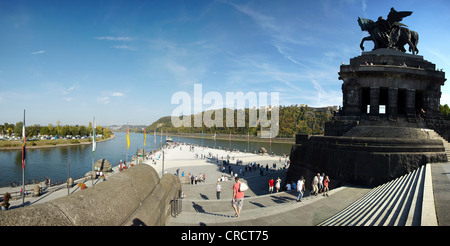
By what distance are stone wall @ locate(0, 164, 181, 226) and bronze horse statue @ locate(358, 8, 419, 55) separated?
20677mm

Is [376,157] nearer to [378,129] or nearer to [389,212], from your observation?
[378,129]

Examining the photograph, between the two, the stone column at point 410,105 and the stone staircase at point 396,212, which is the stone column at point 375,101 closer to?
the stone column at point 410,105

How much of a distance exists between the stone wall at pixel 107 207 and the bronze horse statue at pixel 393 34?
2068 centimetres

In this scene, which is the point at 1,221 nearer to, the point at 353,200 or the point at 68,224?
the point at 68,224

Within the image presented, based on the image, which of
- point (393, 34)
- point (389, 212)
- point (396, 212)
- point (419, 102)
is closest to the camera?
point (396, 212)

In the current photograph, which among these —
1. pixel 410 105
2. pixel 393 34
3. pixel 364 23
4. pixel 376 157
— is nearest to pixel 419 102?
pixel 410 105

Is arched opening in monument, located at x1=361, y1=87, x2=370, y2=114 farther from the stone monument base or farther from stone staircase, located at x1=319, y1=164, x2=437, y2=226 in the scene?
stone staircase, located at x1=319, y1=164, x2=437, y2=226

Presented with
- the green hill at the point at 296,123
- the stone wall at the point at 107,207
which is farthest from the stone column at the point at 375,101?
the green hill at the point at 296,123

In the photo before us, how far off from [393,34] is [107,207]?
23.0 metres

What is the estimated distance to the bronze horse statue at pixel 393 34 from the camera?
18.1 metres

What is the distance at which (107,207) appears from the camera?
3.61 metres

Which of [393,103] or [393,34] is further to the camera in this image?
[393,34]

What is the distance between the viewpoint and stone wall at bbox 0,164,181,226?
262cm
